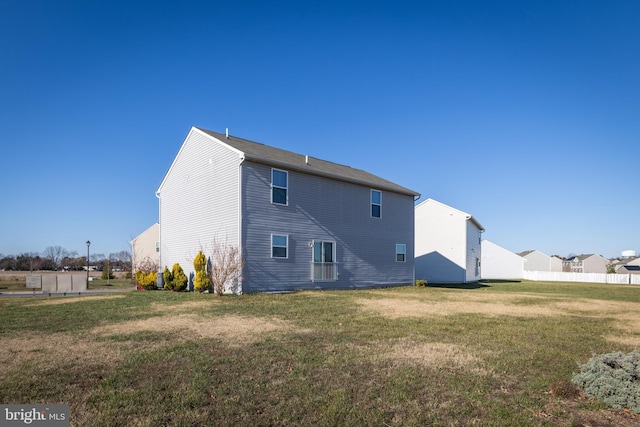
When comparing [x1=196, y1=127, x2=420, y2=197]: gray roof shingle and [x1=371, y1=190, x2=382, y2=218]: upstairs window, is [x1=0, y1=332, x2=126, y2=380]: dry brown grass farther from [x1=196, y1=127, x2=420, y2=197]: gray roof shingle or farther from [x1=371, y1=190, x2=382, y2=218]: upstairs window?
[x1=371, y1=190, x2=382, y2=218]: upstairs window

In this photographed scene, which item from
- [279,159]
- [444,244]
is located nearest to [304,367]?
[279,159]

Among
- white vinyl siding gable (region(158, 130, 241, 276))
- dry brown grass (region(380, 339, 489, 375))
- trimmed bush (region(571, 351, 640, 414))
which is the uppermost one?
white vinyl siding gable (region(158, 130, 241, 276))

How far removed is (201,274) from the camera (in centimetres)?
1659

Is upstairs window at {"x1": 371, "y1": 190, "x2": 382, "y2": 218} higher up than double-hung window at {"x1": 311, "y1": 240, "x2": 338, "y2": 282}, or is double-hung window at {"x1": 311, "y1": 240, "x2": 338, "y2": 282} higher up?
upstairs window at {"x1": 371, "y1": 190, "x2": 382, "y2": 218}

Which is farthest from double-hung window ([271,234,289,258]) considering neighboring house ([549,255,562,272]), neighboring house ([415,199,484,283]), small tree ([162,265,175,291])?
neighboring house ([549,255,562,272])

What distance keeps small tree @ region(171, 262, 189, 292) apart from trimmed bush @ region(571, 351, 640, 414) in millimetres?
16455

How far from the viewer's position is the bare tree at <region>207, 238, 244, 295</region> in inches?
612

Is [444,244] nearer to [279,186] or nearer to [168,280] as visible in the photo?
[279,186]

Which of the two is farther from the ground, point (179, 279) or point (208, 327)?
point (208, 327)

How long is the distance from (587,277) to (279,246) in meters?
42.7

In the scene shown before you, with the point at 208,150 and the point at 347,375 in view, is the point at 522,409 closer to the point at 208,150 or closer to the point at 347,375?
the point at 347,375

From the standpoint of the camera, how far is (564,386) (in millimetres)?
4359

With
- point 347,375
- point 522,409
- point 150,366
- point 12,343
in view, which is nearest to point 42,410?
point 150,366

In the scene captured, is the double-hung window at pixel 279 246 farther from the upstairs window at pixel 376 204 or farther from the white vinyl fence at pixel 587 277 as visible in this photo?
the white vinyl fence at pixel 587 277
